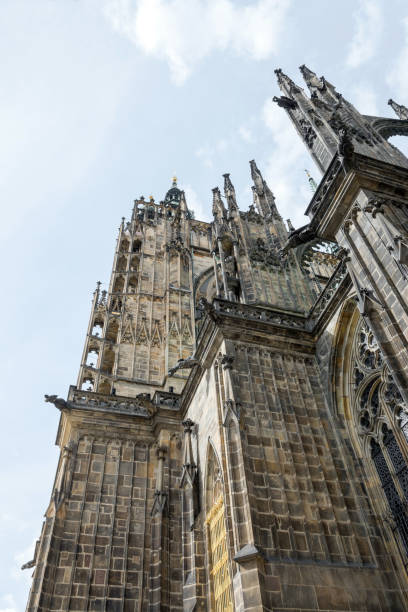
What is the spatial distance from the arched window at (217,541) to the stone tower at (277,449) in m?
0.05

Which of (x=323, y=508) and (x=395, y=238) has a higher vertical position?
(x=395, y=238)

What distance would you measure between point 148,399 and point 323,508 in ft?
19.5

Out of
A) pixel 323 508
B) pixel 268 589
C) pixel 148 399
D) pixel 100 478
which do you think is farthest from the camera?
pixel 148 399

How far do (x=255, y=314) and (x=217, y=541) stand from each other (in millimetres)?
5361

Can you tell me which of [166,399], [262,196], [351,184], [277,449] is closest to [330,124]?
[351,184]

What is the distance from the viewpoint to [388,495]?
9.14m

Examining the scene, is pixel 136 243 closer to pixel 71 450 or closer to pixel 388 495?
pixel 71 450

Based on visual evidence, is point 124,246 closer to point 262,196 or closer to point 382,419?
point 262,196

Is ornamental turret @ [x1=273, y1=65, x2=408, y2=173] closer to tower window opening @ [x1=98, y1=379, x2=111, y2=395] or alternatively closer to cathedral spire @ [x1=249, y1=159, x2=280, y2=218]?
cathedral spire @ [x1=249, y1=159, x2=280, y2=218]

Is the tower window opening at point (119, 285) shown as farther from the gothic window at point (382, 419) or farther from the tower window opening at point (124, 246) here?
the gothic window at point (382, 419)

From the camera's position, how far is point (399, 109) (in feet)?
48.5

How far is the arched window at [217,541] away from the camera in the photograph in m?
8.80

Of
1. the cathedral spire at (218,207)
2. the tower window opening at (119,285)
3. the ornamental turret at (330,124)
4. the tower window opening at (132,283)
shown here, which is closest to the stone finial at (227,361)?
the ornamental turret at (330,124)

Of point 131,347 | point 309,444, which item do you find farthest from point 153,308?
point 309,444
